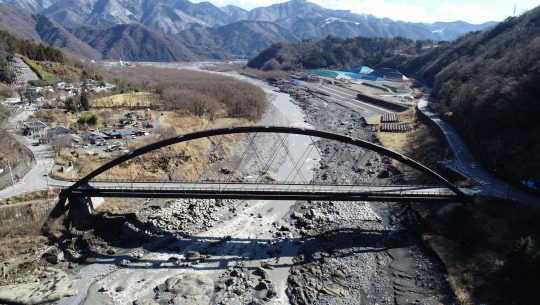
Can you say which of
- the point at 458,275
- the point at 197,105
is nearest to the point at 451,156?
the point at 458,275

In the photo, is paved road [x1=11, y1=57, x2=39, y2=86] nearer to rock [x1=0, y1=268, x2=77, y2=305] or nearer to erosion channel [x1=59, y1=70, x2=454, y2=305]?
erosion channel [x1=59, y1=70, x2=454, y2=305]

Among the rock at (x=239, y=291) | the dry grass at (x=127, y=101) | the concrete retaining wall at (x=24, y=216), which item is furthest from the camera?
the dry grass at (x=127, y=101)

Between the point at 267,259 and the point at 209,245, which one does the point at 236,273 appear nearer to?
Answer: the point at 267,259

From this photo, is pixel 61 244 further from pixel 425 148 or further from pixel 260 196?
pixel 425 148

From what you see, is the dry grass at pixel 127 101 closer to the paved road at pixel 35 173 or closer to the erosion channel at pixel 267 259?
the paved road at pixel 35 173

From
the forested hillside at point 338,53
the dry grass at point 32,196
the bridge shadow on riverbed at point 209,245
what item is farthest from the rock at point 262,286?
the forested hillside at point 338,53

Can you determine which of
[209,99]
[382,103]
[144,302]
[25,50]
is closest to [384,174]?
[144,302]
